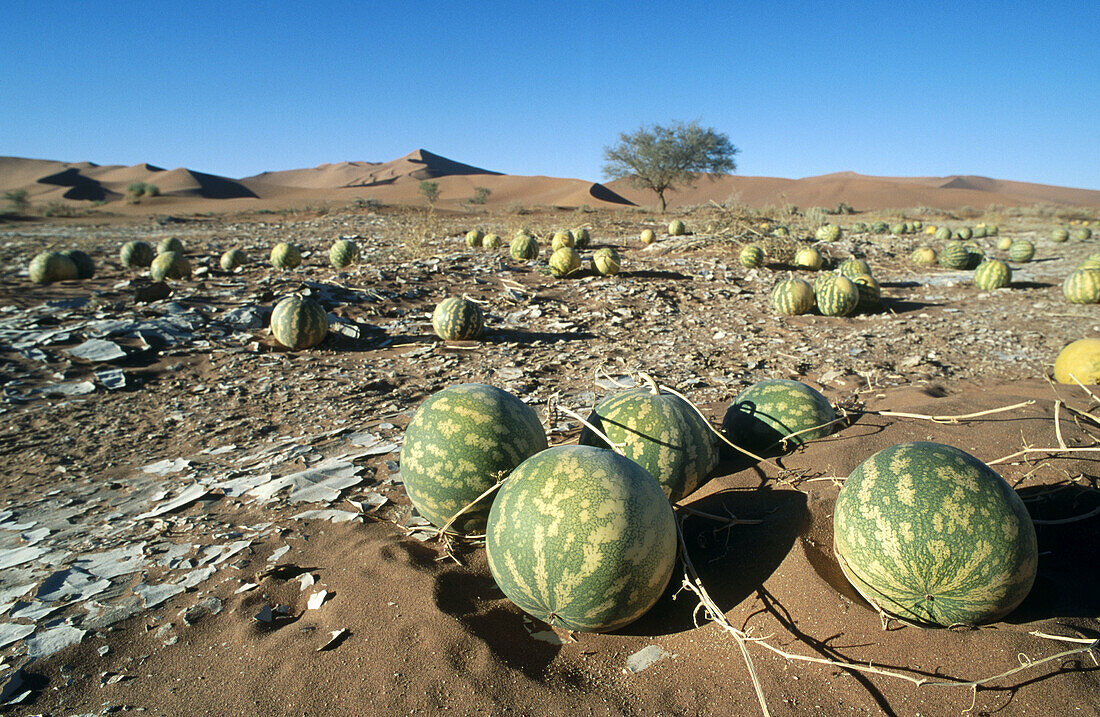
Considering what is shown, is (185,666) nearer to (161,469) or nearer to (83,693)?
(83,693)

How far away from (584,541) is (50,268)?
33.4 feet

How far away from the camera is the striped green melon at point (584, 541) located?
1840 mm

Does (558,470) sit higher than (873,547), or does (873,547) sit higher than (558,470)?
(558,470)

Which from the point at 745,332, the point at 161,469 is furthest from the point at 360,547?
the point at 745,332

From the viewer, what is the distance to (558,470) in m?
1.97

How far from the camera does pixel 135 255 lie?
32.7 feet

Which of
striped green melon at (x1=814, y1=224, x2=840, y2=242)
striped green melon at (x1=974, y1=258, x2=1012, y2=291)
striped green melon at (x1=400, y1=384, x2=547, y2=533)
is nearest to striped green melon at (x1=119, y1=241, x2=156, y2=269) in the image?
striped green melon at (x1=400, y1=384, x2=547, y2=533)

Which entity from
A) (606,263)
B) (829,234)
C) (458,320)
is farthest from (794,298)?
(829,234)

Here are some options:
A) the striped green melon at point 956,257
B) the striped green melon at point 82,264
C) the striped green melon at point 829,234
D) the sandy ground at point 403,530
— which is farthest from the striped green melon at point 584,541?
the striped green melon at point 829,234

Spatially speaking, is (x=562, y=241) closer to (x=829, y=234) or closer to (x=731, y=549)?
(x=829, y=234)

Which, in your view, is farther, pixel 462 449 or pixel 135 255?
pixel 135 255

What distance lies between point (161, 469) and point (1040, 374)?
6947 mm

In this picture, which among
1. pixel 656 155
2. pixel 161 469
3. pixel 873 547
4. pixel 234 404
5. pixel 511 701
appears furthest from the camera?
pixel 656 155

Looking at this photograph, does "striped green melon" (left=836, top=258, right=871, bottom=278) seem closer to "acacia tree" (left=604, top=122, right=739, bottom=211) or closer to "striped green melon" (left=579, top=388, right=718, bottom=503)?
"striped green melon" (left=579, top=388, right=718, bottom=503)
